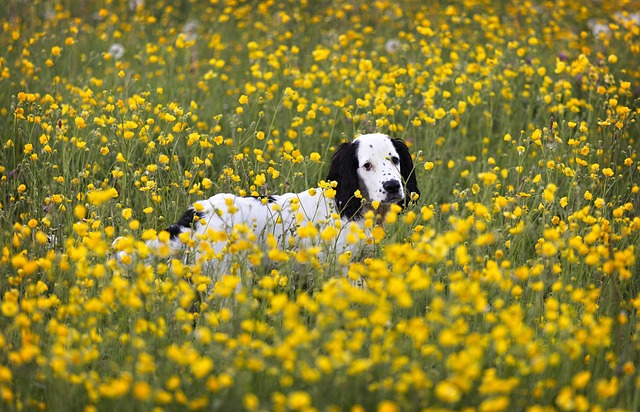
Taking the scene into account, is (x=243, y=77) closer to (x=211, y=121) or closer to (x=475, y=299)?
(x=211, y=121)

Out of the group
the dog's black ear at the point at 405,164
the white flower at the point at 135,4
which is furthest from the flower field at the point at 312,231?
the dog's black ear at the point at 405,164

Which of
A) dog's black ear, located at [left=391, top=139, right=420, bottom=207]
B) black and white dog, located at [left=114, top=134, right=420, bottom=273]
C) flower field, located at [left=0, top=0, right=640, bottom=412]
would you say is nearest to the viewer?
flower field, located at [left=0, top=0, right=640, bottom=412]

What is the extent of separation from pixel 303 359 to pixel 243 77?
15.6 feet

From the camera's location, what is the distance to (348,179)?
4.29 meters

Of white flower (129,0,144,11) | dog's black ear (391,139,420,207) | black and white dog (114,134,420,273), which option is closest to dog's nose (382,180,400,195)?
black and white dog (114,134,420,273)

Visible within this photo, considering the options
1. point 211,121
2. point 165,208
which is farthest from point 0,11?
point 165,208

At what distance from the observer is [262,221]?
4.15m

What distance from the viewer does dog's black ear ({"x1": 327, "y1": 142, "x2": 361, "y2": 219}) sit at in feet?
14.1

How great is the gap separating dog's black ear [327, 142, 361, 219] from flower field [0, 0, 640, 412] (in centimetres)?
22

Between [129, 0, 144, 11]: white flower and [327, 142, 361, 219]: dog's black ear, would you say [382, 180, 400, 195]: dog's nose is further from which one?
[129, 0, 144, 11]: white flower

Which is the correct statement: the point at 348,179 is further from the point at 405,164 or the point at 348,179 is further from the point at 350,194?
the point at 405,164

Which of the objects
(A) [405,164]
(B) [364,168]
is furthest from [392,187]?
(A) [405,164]

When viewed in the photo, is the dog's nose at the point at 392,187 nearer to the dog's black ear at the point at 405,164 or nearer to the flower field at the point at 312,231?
the flower field at the point at 312,231

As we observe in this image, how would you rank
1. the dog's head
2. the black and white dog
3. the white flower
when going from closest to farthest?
the black and white dog
the dog's head
the white flower
